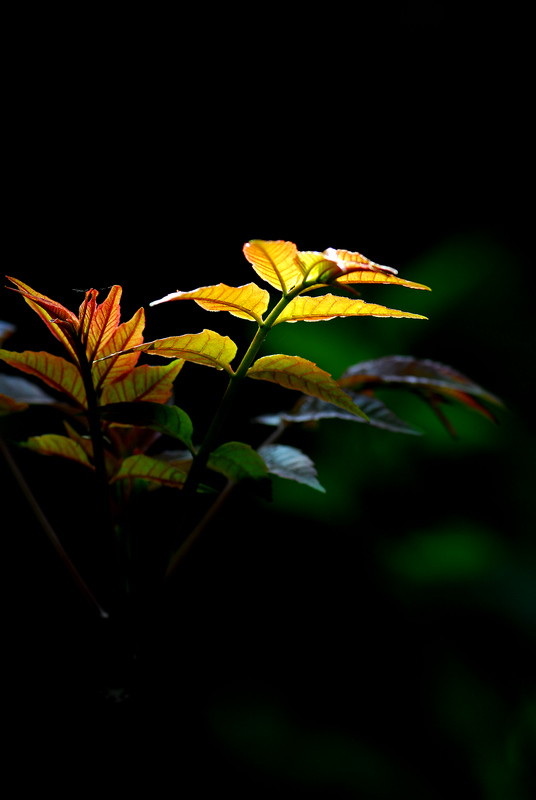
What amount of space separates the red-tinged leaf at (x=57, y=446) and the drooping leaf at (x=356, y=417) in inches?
8.1

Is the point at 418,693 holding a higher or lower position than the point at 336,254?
lower

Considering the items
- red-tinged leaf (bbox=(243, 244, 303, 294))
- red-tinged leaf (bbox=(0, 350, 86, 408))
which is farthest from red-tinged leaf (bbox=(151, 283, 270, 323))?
red-tinged leaf (bbox=(0, 350, 86, 408))

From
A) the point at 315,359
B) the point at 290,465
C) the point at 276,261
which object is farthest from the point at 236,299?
the point at 315,359

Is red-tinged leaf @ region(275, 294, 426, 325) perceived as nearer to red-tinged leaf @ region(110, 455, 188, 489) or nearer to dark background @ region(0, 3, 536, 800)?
red-tinged leaf @ region(110, 455, 188, 489)

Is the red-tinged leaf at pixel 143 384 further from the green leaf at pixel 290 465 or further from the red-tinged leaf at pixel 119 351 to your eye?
the green leaf at pixel 290 465

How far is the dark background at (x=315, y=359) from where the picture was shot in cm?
79

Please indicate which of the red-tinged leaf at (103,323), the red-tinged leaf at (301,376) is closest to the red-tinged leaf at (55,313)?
the red-tinged leaf at (103,323)

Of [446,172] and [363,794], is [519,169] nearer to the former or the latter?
[446,172]

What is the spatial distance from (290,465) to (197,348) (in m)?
0.14

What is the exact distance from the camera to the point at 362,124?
121cm

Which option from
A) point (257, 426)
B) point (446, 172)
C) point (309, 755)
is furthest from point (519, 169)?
point (309, 755)

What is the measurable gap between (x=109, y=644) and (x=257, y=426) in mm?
631

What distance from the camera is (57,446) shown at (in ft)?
1.40

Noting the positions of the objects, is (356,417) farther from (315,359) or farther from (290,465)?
(315,359)
